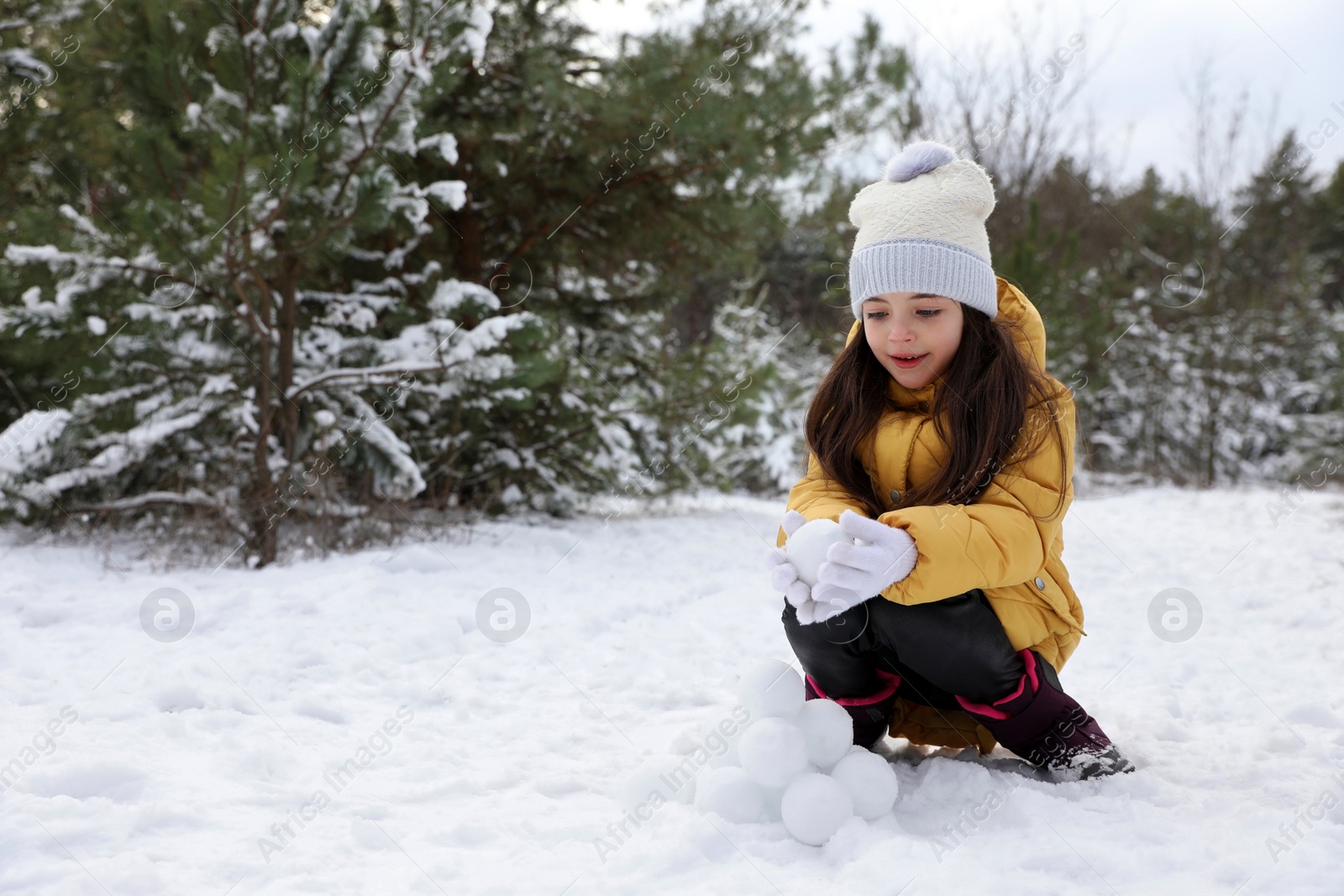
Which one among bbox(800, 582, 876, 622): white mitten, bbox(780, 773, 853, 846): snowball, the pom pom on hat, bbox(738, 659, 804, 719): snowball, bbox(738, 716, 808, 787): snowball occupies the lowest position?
bbox(780, 773, 853, 846): snowball

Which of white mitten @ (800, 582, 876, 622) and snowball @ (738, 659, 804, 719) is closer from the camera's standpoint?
white mitten @ (800, 582, 876, 622)

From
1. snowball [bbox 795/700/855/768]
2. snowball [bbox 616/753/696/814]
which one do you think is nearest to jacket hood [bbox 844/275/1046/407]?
snowball [bbox 795/700/855/768]

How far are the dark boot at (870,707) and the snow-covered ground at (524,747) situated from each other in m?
0.11

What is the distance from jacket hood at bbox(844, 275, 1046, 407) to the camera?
1.92 meters

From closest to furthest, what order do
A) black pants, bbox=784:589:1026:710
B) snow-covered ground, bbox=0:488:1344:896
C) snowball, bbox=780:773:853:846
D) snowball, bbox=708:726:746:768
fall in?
snow-covered ground, bbox=0:488:1344:896 → snowball, bbox=780:773:853:846 → black pants, bbox=784:589:1026:710 → snowball, bbox=708:726:746:768

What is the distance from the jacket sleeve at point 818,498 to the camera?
70.9 inches

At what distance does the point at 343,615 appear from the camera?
119 inches

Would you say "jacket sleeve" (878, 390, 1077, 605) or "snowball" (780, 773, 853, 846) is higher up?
"jacket sleeve" (878, 390, 1077, 605)

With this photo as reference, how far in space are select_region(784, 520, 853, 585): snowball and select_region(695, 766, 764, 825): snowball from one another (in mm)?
404

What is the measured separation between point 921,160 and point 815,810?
1382 mm

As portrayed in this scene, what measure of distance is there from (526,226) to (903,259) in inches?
156

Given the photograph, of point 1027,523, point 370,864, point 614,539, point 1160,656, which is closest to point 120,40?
point 614,539

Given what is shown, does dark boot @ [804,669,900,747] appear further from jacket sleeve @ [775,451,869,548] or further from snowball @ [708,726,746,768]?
jacket sleeve @ [775,451,869,548]

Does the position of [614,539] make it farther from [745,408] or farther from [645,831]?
[645,831]
